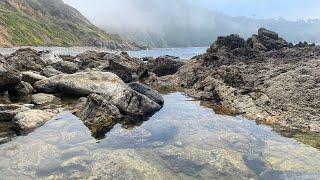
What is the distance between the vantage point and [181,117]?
107ft

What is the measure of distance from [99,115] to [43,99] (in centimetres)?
891

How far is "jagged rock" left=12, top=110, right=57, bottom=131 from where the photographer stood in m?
25.8

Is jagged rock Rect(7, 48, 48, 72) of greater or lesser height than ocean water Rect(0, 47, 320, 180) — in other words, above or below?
above

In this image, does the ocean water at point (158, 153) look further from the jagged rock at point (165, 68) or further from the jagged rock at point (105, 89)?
the jagged rock at point (165, 68)

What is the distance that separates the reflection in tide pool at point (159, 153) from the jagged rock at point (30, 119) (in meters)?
0.62

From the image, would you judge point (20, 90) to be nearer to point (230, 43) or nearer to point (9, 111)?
point (9, 111)

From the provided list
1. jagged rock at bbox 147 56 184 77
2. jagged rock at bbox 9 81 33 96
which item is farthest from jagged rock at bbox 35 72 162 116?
jagged rock at bbox 147 56 184 77

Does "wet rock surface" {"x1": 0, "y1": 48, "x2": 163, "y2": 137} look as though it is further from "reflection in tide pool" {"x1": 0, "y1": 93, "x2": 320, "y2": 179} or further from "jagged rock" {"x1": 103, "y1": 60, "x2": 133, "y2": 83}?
"jagged rock" {"x1": 103, "y1": 60, "x2": 133, "y2": 83}

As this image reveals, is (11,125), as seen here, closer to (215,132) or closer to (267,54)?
(215,132)

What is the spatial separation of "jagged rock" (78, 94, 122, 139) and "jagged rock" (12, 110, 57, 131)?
281 cm

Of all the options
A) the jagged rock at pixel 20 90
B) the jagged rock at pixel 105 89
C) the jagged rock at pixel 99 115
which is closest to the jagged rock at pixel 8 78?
the jagged rock at pixel 20 90

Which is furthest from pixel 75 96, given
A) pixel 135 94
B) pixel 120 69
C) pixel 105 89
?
pixel 120 69

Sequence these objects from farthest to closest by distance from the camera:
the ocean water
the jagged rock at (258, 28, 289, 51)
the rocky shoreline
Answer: the jagged rock at (258, 28, 289, 51)
the rocky shoreline
the ocean water

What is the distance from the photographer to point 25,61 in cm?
5553
